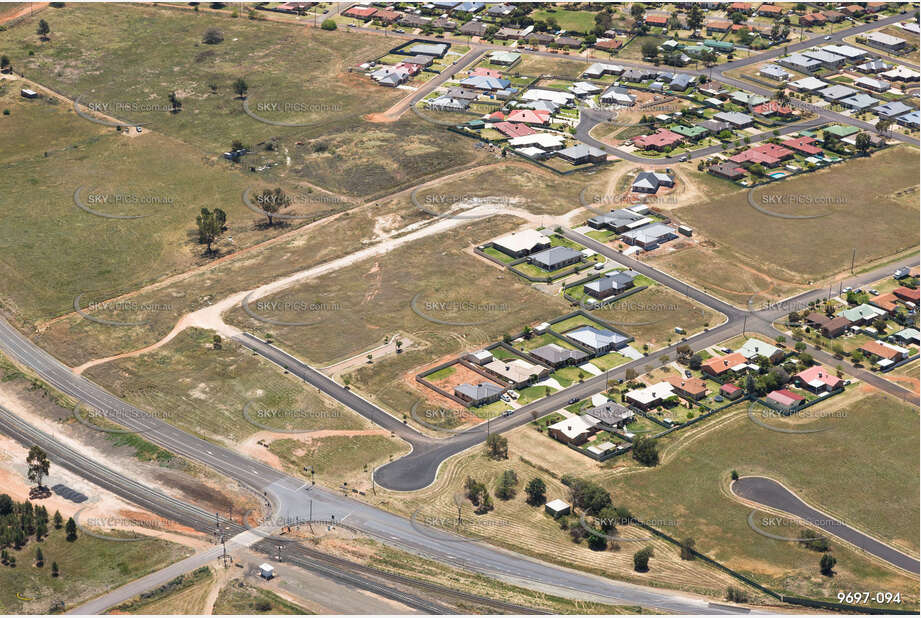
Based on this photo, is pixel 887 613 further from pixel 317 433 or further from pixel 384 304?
pixel 384 304

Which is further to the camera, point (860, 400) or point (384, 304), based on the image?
point (384, 304)

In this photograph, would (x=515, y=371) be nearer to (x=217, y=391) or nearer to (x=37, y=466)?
(x=217, y=391)

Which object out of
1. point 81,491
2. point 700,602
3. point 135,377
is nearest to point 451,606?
point 700,602

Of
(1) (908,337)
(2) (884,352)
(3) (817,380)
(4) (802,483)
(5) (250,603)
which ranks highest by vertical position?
(5) (250,603)

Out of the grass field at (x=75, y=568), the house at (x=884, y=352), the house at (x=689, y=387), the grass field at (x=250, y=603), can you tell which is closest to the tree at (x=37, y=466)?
the grass field at (x=75, y=568)

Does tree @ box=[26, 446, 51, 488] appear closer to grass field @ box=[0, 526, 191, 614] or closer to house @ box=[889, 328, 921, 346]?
grass field @ box=[0, 526, 191, 614]

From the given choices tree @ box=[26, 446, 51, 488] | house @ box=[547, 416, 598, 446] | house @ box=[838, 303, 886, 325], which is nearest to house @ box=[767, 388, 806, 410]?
house @ box=[838, 303, 886, 325]

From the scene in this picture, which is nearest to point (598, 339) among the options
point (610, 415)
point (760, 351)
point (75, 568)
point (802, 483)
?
point (610, 415)
